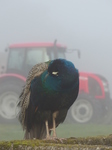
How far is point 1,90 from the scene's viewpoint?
11.2m

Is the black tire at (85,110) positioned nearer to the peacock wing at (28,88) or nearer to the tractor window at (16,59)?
the tractor window at (16,59)

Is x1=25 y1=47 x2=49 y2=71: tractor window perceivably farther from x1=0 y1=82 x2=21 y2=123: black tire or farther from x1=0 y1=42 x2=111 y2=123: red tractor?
x1=0 y1=82 x2=21 y2=123: black tire

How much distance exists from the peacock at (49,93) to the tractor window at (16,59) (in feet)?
27.7

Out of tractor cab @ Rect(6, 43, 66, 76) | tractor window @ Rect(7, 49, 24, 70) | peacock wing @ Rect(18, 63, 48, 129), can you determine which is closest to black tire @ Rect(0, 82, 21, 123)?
tractor cab @ Rect(6, 43, 66, 76)

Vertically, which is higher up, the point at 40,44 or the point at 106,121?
the point at 40,44

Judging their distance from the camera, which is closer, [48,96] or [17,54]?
[48,96]

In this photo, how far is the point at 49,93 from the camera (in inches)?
142

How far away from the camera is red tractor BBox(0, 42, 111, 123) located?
11.6 meters

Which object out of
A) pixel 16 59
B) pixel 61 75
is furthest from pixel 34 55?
pixel 61 75

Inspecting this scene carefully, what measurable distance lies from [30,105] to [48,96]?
0.93 ft

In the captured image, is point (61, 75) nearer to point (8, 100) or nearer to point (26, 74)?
point (8, 100)

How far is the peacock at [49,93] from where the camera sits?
11.8ft

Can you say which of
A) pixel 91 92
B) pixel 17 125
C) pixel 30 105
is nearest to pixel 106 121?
pixel 91 92

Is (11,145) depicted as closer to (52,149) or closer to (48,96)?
(52,149)
